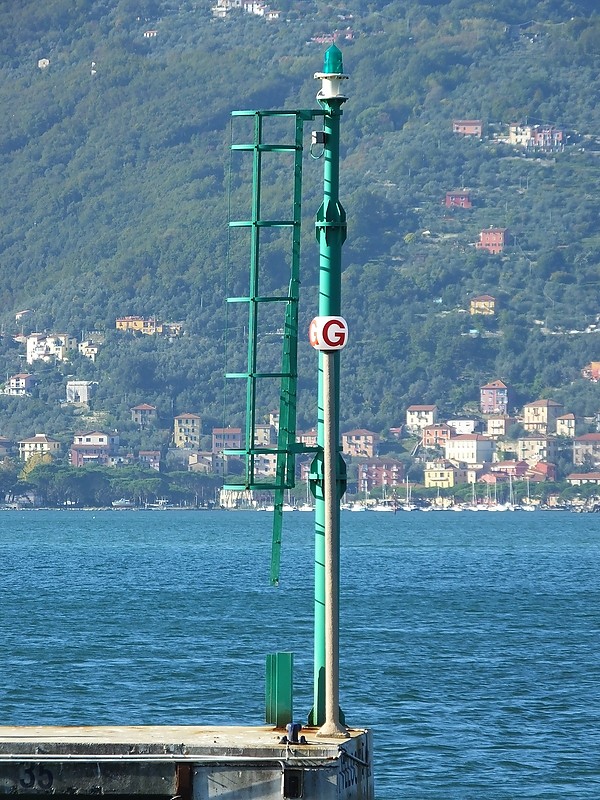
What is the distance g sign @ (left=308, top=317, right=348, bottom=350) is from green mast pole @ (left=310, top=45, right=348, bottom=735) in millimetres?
63

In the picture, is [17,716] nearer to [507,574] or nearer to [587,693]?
[587,693]

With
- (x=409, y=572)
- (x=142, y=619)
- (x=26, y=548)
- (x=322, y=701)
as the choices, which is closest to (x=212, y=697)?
(x=322, y=701)

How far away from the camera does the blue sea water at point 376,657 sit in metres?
29.1

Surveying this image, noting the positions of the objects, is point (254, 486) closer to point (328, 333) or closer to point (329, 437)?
point (329, 437)

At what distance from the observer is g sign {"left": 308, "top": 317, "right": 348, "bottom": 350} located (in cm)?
1360

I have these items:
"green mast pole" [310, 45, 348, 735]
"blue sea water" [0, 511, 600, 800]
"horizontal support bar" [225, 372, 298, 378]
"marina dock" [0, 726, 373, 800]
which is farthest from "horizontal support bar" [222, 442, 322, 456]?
"blue sea water" [0, 511, 600, 800]

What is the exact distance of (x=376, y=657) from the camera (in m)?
47.5

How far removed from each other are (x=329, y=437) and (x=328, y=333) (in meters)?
0.75

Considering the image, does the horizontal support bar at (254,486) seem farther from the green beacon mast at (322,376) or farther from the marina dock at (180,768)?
the marina dock at (180,768)

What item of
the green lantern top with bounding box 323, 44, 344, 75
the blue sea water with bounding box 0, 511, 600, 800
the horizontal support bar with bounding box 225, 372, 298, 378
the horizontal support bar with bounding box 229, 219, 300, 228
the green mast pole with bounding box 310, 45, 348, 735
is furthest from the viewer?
the blue sea water with bounding box 0, 511, 600, 800

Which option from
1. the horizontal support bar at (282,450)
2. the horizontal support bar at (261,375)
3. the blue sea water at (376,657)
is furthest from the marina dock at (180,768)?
the blue sea water at (376,657)

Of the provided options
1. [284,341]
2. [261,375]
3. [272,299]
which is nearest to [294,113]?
[272,299]

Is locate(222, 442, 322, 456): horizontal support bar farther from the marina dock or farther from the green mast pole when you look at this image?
the marina dock

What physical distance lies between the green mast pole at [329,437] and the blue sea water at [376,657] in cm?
1080
